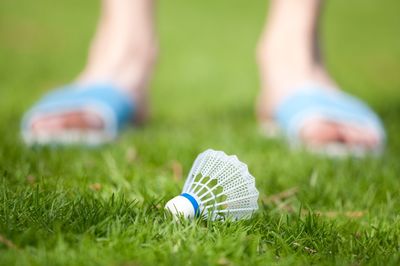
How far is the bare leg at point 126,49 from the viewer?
308 cm

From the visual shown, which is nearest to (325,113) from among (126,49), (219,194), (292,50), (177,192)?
(292,50)

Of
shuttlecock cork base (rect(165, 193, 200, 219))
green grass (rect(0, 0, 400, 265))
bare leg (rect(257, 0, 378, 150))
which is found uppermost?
bare leg (rect(257, 0, 378, 150))

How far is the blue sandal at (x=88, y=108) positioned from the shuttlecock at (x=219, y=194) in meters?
1.19

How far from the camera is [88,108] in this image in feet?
9.32

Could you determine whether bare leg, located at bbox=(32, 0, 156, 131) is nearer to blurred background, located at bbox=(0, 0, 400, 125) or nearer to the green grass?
the green grass

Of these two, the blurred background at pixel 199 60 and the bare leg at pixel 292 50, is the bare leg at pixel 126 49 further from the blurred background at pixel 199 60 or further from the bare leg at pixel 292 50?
the bare leg at pixel 292 50

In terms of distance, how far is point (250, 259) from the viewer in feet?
4.26

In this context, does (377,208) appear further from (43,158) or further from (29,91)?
(29,91)

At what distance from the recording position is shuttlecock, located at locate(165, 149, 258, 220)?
4.80ft

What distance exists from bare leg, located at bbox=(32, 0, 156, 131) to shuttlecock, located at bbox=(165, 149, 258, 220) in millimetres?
1642

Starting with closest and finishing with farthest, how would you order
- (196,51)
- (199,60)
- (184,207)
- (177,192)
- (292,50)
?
1. (184,207)
2. (177,192)
3. (292,50)
4. (199,60)
5. (196,51)

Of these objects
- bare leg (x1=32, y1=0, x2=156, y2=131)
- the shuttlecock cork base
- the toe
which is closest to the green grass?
the shuttlecock cork base

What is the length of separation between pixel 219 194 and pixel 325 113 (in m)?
1.42

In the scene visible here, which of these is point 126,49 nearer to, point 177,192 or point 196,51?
point 177,192
